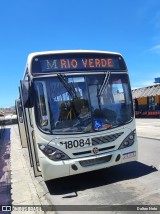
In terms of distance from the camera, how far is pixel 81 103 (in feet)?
23.2

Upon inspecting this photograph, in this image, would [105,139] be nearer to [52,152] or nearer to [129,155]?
[129,155]

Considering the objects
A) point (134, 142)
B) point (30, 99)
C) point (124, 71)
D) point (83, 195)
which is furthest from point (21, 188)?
point (124, 71)

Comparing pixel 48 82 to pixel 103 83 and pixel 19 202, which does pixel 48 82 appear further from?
pixel 19 202

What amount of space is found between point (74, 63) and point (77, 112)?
125 cm

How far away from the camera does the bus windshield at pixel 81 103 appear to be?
268 inches

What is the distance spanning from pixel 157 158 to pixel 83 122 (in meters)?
3.73

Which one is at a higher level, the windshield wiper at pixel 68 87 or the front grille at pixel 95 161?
the windshield wiper at pixel 68 87

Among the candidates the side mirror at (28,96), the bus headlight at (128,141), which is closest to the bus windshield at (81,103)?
the side mirror at (28,96)

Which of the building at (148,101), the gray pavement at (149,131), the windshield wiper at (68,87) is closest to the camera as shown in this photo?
the windshield wiper at (68,87)

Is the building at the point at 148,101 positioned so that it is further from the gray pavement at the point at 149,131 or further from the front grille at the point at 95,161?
the front grille at the point at 95,161

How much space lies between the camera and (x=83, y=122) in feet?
23.0

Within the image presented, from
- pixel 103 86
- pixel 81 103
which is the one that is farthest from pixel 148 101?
pixel 81 103

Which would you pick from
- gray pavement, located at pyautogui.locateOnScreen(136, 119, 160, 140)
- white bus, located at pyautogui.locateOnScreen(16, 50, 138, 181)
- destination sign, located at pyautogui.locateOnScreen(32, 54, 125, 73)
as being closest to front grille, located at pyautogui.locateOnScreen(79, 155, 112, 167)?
white bus, located at pyautogui.locateOnScreen(16, 50, 138, 181)

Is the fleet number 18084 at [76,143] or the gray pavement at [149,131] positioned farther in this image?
the gray pavement at [149,131]
